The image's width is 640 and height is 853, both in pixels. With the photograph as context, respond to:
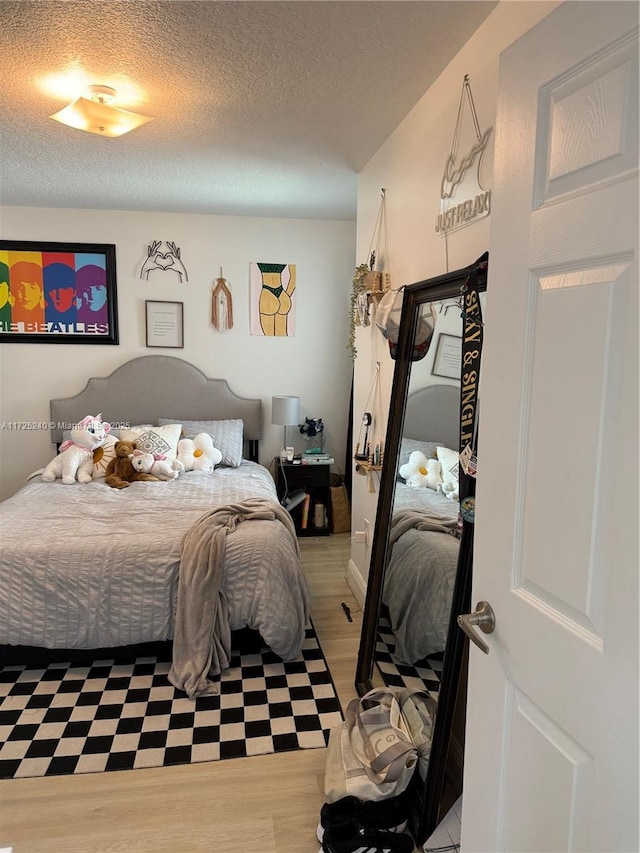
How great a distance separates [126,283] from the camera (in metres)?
4.81

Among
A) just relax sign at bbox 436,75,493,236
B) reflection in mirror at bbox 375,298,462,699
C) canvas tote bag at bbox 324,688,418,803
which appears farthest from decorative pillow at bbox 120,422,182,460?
just relax sign at bbox 436,75,493,236

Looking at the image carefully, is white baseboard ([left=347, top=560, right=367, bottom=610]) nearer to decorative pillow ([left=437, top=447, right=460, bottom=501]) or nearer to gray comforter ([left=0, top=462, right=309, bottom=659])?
gray comforter ([left=0, top=462, right=309, bottom=659])

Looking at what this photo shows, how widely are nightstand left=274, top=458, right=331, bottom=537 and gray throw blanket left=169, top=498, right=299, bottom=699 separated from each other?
6.48 ft

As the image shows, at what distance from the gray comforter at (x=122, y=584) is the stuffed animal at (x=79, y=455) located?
1.02 meters

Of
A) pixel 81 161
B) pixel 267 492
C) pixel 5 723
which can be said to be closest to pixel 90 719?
pixel 5 723

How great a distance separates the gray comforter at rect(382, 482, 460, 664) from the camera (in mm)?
1979

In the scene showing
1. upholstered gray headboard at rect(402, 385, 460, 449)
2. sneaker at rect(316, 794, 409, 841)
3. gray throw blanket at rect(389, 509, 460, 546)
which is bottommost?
sneaker at rect(316, 794, 409, 841)

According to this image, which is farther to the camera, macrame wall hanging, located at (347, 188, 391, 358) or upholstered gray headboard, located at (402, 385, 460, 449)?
macrame wall hanging, located at (347, 188, 391, 358)

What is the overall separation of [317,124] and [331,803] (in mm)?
2743

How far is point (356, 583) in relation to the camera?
3674 mm

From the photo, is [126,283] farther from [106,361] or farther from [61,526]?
[61,526]

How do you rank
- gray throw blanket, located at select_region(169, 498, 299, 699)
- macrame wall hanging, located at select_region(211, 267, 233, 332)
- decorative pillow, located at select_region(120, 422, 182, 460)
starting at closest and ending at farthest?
gray throw blanket, located at select_region(169, 498, 299, 699)
decorative pillow, located at select_region(120, 422, 182, 460)
macrame wall hanging, located at select_region(211, 267, 233, 332)

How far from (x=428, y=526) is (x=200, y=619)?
1.16 meters

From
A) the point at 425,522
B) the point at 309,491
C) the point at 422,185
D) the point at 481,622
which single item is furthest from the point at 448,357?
the point at 309,491
